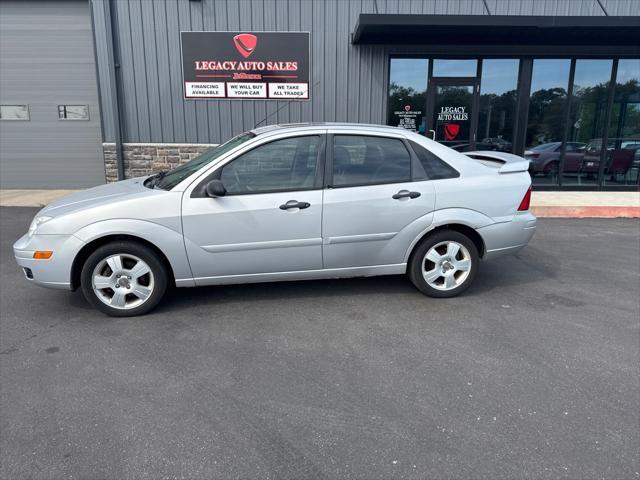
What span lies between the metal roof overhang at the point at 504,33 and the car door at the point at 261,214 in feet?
19.4

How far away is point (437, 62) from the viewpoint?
1048 centimetres

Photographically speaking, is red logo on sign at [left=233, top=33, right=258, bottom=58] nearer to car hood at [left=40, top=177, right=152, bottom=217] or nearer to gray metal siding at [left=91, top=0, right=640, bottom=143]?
gray metal siding at [left=91, top=0, right=640, bottom=143]

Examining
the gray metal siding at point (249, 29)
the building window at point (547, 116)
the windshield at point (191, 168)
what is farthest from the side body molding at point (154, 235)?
→ the building window at point (547, 116)

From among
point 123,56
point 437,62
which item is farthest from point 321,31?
point 123,56

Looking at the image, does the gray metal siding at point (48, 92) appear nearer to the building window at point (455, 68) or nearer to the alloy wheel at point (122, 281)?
the building window at point (455, 68)

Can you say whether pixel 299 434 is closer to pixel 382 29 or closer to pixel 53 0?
pixel 382 29

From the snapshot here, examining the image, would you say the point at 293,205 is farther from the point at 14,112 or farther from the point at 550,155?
the point at 14,112

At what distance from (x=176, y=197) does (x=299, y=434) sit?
7.54 ft

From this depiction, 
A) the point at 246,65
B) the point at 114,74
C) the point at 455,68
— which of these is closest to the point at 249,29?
the point at 246,65

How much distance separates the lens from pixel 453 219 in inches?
174

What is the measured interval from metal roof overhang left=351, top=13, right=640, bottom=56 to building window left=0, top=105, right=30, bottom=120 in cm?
782

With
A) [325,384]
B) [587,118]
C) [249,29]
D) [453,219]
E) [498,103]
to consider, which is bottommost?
[325,384]

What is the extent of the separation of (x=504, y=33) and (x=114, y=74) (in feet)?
26.8

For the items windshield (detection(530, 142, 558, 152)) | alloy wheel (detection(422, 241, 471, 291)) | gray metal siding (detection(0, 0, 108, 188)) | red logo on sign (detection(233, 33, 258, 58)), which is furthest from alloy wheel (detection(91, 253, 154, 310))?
windshield (detection(530, 142, 558, 152))
